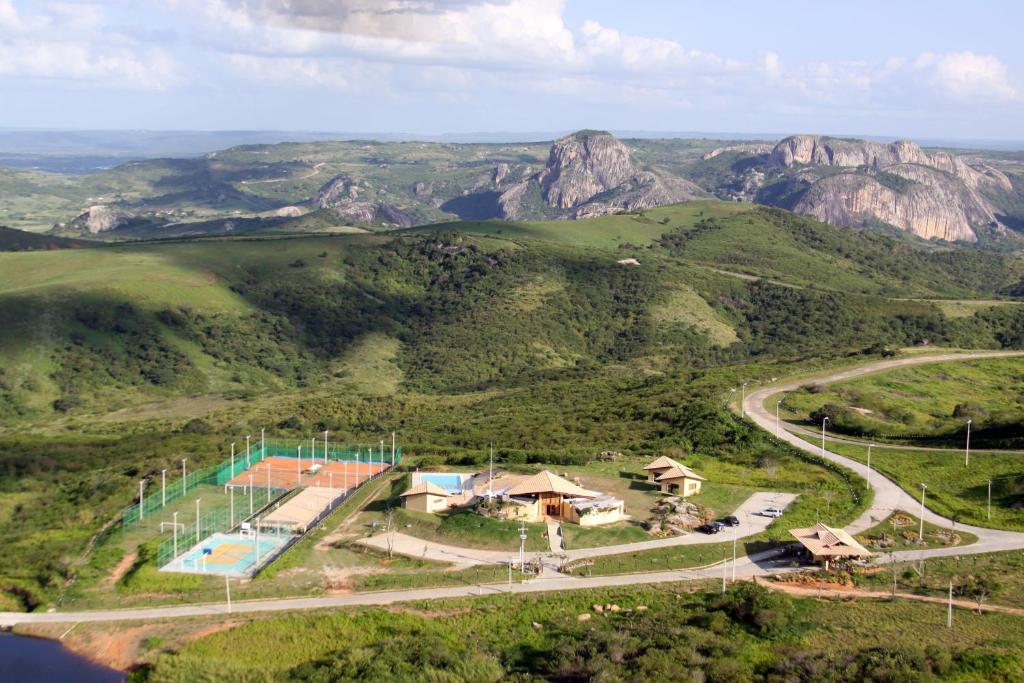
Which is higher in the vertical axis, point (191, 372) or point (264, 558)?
point (264, 558)

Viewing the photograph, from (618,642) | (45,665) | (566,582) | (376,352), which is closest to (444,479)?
(566,582)

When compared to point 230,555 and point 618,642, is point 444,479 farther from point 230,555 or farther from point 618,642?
point 618,642

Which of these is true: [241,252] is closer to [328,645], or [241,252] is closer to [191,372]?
[191,372]

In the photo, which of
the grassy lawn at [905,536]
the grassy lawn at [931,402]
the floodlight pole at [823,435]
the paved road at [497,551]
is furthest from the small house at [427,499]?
the grassy lawn at [931,402]

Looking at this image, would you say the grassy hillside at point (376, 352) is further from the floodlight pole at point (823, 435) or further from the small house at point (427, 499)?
the small house at point (427, 499)

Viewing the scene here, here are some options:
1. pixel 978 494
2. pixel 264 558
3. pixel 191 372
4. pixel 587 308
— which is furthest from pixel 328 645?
pixel 587 308

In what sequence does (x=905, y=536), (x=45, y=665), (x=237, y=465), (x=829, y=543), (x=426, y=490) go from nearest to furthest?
(x=45, y=665), (x=829, y=543), (x=905, y=536), (x=426, y=490), (x=237, y=465)
